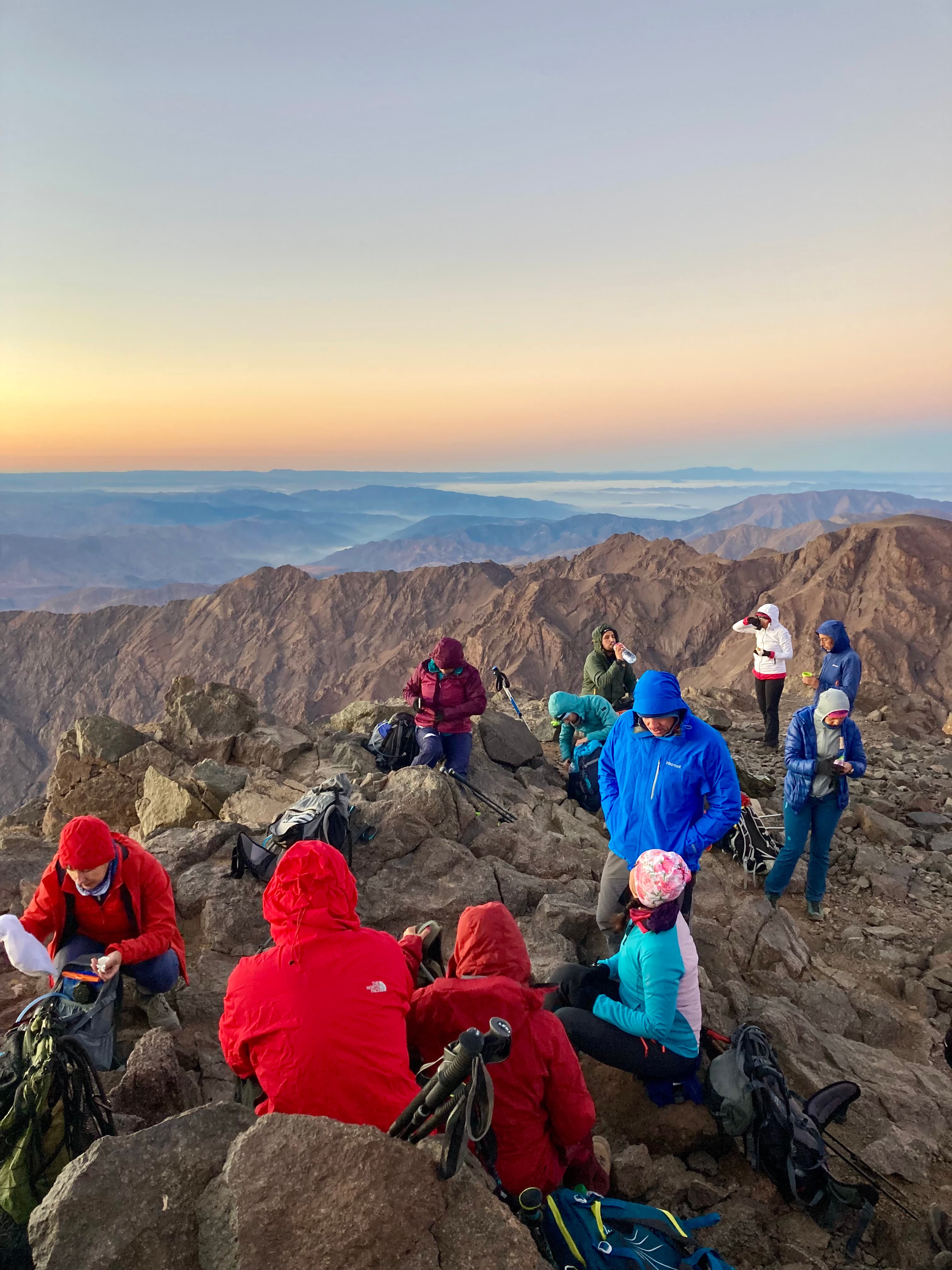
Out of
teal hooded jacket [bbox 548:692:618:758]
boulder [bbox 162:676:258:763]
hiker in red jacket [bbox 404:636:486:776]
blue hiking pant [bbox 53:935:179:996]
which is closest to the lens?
blue hiking pant [bbox 53:935:179:996]

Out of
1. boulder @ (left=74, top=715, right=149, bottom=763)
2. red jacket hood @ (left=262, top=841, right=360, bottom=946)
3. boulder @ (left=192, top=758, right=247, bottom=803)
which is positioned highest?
red jacket hood @ (left=262, top=841, right=360, bottom=946)

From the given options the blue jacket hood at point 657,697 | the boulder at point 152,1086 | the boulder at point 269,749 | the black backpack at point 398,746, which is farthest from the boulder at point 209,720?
the blue jacket hood at point 657,697

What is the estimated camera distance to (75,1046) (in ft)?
9.73

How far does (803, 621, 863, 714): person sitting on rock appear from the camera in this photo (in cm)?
833

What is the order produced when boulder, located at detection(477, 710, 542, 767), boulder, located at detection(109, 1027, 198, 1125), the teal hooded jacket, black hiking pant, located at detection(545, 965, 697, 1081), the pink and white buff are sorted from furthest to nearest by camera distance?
boulder, located at detection(477, 710, 542, 767) → the teal hooded jacket → black hiking pant, located at detection(545, 965, 697, 1081) → the pink and white buff → boulder, located at detection(109, 1027, 198, 1125)

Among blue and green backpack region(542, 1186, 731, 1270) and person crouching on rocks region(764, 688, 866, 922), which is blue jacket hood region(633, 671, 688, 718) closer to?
person crouching on rocks region(764, 688, 866, 922)

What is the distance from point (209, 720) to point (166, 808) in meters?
2.08

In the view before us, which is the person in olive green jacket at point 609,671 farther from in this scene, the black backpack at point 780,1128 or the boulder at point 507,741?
the black backpack at point 780,1128

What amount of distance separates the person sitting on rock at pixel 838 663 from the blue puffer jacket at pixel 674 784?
4.03 meters

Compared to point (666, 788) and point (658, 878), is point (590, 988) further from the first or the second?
point (666, 788)

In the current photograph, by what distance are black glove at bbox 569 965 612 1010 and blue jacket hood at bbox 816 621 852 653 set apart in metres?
5.60

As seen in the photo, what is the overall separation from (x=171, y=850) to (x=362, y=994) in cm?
410

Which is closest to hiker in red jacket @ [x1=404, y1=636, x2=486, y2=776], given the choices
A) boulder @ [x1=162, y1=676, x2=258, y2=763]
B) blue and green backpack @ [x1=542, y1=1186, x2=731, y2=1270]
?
boulder @ [x1=162, y1=676, x2=258, y2=763]

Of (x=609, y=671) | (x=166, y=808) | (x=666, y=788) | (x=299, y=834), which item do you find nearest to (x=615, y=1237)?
(x=666, y=788)
